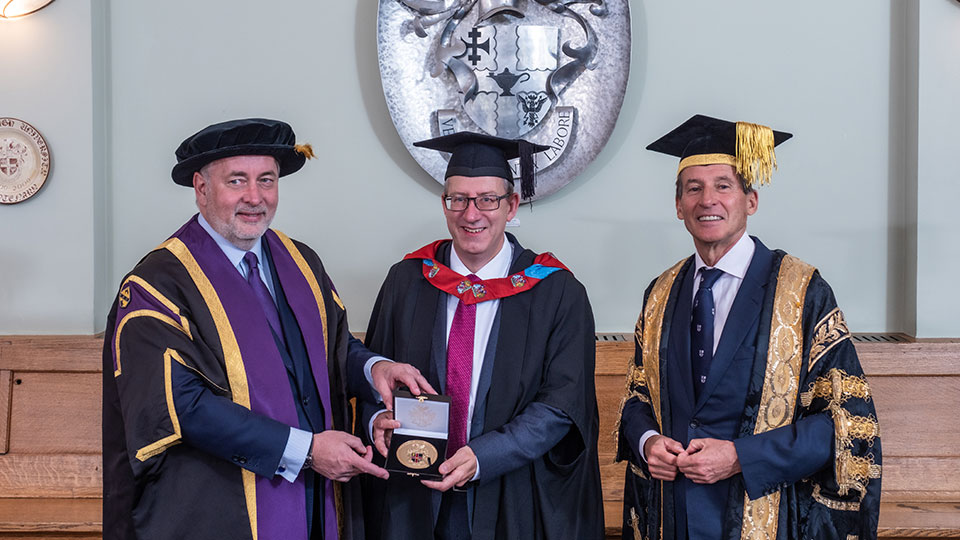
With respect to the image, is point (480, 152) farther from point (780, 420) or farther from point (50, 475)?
point (50, 475)

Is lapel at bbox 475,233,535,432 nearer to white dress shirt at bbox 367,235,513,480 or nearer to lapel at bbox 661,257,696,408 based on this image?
white dress shirt at bbox 367,235,513,480

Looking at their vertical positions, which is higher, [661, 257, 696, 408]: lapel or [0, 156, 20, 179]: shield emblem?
[0, 156, 20, 179]: shield emblem

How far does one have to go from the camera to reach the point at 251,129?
2.29 m

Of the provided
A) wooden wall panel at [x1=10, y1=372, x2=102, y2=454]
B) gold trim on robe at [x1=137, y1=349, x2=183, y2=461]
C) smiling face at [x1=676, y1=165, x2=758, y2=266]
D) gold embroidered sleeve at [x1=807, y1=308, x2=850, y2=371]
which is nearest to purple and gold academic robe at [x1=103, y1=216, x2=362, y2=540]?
gold trim on robe at [x1=137, y1=349, x2=183, y2=461]

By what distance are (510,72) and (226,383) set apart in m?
1.96

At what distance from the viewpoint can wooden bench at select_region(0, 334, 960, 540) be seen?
336cm

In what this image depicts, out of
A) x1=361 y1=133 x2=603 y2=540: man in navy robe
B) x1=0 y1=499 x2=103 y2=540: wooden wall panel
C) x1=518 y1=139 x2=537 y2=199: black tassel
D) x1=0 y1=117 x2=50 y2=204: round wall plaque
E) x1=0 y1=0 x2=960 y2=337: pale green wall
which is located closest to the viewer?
x1=361 y1=133 x2=603 y2=540: man in navy robe

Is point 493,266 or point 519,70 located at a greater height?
point 519,70

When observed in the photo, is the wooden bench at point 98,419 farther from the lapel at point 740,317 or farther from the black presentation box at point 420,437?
the black presentation box at point 420,437

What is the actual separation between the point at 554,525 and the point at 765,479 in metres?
0.64

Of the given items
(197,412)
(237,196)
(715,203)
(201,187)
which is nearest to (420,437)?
(197,412)

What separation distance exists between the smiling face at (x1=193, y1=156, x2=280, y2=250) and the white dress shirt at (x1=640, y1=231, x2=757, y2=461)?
128 cm

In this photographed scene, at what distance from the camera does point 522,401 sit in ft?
8.12

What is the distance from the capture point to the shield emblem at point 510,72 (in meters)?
3.56
